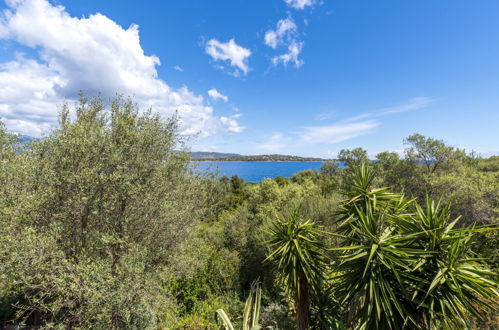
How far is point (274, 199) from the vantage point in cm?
2442

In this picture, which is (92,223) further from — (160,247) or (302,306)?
(302,306)

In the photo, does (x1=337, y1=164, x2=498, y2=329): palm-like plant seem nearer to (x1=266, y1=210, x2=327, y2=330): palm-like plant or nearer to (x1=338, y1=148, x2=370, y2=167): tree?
(x1=266, y1=210, x2=327, y2=330): palm-like plant

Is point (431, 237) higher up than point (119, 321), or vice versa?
point (431, 237)

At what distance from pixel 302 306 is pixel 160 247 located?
6.19m

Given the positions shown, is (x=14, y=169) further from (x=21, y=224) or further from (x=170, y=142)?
(x=170, y=142)

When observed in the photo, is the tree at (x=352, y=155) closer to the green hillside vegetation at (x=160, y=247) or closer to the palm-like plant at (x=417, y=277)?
the green hillside vegetation at (x=160, y=247)

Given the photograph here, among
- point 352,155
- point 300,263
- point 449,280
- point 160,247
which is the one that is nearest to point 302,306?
point 300,263

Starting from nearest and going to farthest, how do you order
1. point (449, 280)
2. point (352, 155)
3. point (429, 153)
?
1. point (449, 280)
2. point (429, 153)
3. point (352, 155)

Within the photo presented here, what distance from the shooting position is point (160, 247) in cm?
898

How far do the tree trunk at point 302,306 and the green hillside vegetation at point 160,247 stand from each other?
1.5 inches

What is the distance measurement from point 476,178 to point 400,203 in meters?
16.7

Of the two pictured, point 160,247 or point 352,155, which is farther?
point 352,155

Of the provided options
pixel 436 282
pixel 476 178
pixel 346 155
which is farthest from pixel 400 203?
pixel 346 155

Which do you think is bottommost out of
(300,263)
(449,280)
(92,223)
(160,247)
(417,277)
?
(160,247)
